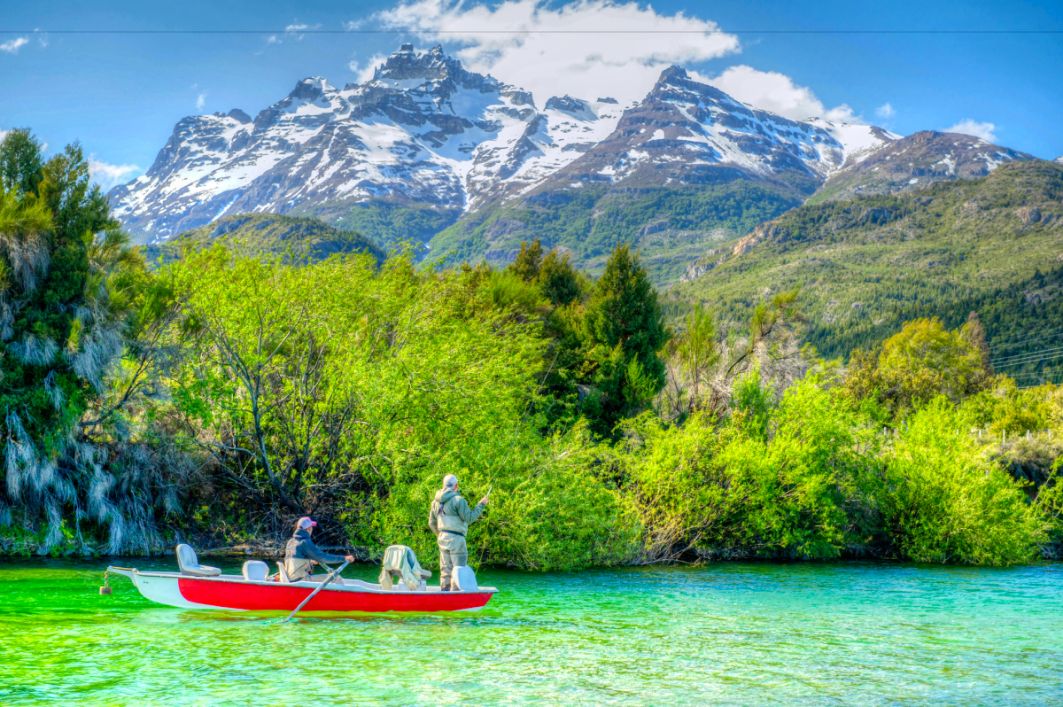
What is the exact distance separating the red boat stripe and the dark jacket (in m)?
0.59

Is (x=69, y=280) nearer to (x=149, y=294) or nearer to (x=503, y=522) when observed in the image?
(x=149, y=294)

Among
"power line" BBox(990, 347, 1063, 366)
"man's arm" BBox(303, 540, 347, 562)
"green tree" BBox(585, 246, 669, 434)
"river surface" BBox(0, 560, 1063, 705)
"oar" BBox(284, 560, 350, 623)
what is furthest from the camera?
"power line" BBox(990, 347, 1063, 366)

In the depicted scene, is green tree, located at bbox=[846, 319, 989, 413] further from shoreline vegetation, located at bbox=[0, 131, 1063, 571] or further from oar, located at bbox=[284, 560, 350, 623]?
oar, located at bbox=[284, 560, 350, 623]

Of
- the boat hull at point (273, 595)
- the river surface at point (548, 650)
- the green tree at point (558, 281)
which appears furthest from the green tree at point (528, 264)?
the boat hull at point (273, 595)

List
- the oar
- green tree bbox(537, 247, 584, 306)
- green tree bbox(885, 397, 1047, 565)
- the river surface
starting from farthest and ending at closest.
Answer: green tree bbox(537, 247, 584, 306)
green tree bbox(885, 397, 1047, 565)
the oar
the river surface

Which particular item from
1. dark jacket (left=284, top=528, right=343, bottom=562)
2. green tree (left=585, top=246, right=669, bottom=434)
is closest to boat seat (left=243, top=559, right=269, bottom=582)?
dark jacket (left=284, top=528, right=343, bottom=562)

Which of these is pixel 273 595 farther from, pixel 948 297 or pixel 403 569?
pixel 948 297

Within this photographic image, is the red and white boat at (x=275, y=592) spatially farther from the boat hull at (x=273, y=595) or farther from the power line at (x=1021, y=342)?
the power line at (x=1021, y=342)

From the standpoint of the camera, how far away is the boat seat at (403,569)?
18.6 meters

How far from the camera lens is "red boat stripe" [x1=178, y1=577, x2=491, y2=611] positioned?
1805 centimetres

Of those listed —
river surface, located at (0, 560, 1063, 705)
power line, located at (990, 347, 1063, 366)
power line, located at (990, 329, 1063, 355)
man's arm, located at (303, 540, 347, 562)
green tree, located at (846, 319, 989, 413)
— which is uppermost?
power line, located at (990, 329, 1063, 355)

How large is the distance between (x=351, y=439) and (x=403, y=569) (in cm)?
934

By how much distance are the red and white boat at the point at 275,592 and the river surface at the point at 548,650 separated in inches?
13.4

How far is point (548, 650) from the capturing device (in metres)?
16.1
